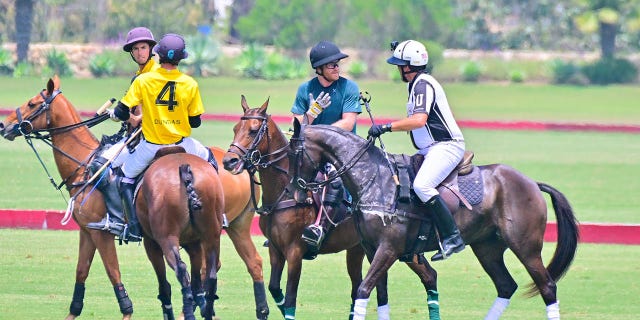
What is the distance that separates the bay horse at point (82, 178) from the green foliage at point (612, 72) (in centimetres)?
3995

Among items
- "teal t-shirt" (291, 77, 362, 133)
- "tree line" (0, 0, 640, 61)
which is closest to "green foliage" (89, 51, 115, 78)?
"tree line" (0, 0, 640, 61)

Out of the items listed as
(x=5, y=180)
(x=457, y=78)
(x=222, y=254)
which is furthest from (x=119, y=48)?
(x=222, y=254)

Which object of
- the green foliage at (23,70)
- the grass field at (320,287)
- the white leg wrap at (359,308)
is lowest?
the green foliage at (23,70)

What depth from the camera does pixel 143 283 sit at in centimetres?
1366

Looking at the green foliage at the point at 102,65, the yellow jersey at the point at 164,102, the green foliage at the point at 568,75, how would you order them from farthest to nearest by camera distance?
the green foliage at the point at 568,75
the green foliage at the point at 102,65
the yellow jersey at the point at 164,102

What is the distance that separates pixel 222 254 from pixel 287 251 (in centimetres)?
538

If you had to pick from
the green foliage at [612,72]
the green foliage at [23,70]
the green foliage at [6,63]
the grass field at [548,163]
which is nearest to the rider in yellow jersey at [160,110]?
the grass field at [548,163]

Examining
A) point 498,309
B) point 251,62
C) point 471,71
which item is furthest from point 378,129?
point 251,62

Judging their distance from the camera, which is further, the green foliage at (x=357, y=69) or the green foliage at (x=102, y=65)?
the green foliage at (x=357, y=69)

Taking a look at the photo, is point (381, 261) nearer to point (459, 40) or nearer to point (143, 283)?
point (143, 283)

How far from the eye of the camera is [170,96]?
10828 mm

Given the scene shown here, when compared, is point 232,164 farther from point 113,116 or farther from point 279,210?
point 113,116

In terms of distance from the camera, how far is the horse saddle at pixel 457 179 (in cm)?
1054

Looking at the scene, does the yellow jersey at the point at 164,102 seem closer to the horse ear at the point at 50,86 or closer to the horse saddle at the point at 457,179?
the horse ear at the point at 50,86
